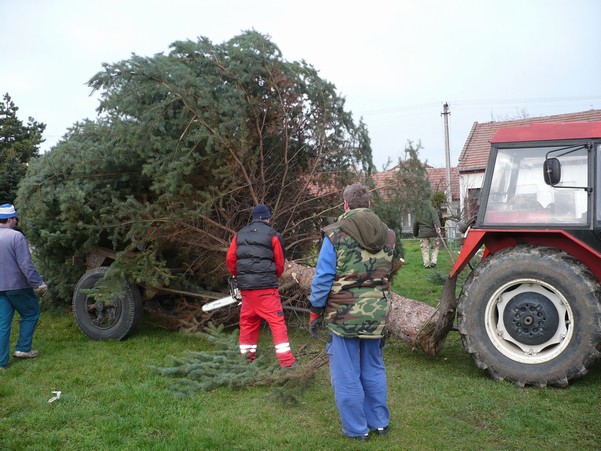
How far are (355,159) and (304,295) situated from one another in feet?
6.26

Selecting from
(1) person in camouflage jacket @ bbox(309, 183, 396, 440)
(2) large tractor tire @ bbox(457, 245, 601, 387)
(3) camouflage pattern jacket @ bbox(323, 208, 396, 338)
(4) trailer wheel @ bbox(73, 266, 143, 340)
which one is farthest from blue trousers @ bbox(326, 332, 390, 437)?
(4) trailer wheel @ bbox(73, 266, 143, 340)

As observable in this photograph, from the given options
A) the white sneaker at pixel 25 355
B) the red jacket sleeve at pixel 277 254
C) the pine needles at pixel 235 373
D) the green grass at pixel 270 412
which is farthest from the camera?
the white sneaker at pixel 25 355

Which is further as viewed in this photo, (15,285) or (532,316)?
(15,285)

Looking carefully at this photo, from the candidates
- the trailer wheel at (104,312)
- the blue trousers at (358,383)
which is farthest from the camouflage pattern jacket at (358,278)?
the trailer wheel at (104,312)

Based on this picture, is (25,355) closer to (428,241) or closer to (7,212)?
(7,212)

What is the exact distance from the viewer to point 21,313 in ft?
21.8

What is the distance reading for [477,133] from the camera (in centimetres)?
2744

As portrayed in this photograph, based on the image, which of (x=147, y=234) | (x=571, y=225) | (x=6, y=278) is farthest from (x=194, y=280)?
(x=571, y=225)

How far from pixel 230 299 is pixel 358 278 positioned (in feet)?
A: 9.65

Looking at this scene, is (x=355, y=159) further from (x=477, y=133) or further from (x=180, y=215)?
(x=477, y=133)

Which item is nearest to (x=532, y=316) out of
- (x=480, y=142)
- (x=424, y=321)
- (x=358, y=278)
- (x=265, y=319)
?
(x=424, y=321)

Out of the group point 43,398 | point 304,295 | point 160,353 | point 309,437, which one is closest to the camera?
point 309,437

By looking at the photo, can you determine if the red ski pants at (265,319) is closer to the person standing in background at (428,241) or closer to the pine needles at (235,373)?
the pine needles at (235,373)

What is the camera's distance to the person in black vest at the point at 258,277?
589cm
